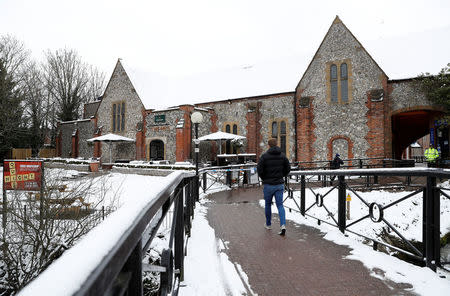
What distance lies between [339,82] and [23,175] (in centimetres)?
1771

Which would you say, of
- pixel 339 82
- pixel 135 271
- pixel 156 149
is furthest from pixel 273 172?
pixel 156 149

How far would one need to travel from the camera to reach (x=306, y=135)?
61.6ft

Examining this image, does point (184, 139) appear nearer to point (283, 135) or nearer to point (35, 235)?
point (283, 135)

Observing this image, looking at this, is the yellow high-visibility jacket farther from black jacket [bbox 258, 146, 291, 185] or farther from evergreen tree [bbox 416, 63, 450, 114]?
black jacket [bbox 258, 146, 291, 185]

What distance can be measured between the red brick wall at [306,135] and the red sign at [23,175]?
15293 millimetres

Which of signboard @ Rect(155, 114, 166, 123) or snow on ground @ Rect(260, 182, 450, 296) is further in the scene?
signboard @ Rect(155, 114, 166, 123)

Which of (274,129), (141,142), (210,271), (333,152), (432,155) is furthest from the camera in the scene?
(141,142)

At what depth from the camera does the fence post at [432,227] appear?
342 cm

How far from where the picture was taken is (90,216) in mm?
7121

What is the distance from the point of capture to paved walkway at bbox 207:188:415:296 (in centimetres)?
313

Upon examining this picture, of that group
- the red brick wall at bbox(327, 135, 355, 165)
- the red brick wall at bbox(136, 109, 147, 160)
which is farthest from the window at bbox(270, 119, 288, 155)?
the red brick wall at bbox(136, 109, 147, 160)

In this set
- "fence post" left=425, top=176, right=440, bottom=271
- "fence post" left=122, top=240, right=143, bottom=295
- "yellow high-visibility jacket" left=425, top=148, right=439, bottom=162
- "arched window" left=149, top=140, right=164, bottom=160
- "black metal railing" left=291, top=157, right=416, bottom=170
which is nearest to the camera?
"fence post" left=122, top=240, right=143, bottom=295

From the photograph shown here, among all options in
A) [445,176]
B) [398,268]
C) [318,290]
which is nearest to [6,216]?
[318,290]

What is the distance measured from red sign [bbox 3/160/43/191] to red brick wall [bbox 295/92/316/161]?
50.2 ft
